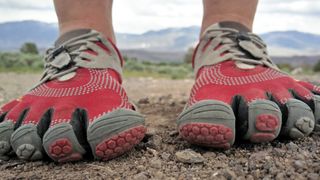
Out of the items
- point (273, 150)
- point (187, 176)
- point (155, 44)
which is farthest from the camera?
point (155, 44)

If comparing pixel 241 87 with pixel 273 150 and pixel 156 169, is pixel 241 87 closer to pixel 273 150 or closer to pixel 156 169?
pixel 273 150

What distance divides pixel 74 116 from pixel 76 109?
0.08 feet

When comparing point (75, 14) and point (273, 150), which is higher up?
point (75, 14)

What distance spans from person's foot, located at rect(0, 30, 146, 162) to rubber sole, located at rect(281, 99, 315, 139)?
1.24 ft

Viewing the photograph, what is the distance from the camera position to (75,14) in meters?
1.52

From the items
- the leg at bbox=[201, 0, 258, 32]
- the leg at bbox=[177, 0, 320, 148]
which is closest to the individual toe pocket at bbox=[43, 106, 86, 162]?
the leg at bbox=[177, 0, 320, 148]

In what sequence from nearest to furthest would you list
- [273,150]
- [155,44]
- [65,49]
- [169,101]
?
[273,150] → [65,49] → [169,101] → [155,44]

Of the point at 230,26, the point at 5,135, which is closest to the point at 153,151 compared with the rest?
the point at 5,135

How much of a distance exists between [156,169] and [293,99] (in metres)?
0.42

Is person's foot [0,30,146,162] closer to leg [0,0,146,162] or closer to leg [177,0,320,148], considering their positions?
leg [0,0,146,162]

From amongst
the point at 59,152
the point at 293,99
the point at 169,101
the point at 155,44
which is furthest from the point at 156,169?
the point at 155,44

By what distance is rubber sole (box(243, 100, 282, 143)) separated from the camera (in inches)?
46.9

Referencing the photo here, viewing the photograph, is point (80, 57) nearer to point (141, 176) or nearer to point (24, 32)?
Answer: point (141, 176)

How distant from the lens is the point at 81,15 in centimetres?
152
